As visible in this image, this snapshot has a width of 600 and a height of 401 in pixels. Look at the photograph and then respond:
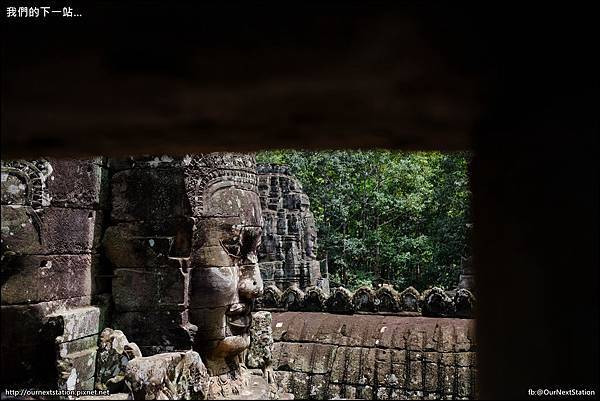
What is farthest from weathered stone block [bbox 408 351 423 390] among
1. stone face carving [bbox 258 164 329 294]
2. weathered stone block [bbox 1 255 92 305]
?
stone face carving [bbox 258 164 329 294]

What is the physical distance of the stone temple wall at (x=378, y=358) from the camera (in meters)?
7.13

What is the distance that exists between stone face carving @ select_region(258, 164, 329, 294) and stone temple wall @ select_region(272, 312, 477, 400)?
14.7 ft

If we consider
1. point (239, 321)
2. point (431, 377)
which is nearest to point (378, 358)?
→ point (431, 377)

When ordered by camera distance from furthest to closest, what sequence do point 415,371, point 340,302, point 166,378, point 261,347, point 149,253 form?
1. point 340,302
2. point 415,371
3. point 261,347
4. point 149,253
5. point 166,378

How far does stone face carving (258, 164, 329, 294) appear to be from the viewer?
12.9 m

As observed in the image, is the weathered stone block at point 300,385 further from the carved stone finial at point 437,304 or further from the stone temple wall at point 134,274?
the carved stone finial at point 437,304

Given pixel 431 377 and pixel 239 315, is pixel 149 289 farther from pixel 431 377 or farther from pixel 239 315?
pixel 431 377

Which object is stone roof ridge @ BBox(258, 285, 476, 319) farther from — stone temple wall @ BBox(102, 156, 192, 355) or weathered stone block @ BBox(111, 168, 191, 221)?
weathered stone block @ BBox(111, 168, 191, 221)

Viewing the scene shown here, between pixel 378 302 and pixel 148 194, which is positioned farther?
pixel 378 302

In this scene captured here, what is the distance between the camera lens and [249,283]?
17.1ft

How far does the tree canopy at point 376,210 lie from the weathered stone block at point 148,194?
12.8 meters

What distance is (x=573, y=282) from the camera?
1157 mm

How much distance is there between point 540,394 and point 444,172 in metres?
16.0

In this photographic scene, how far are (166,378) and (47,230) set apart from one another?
152 centimetres
